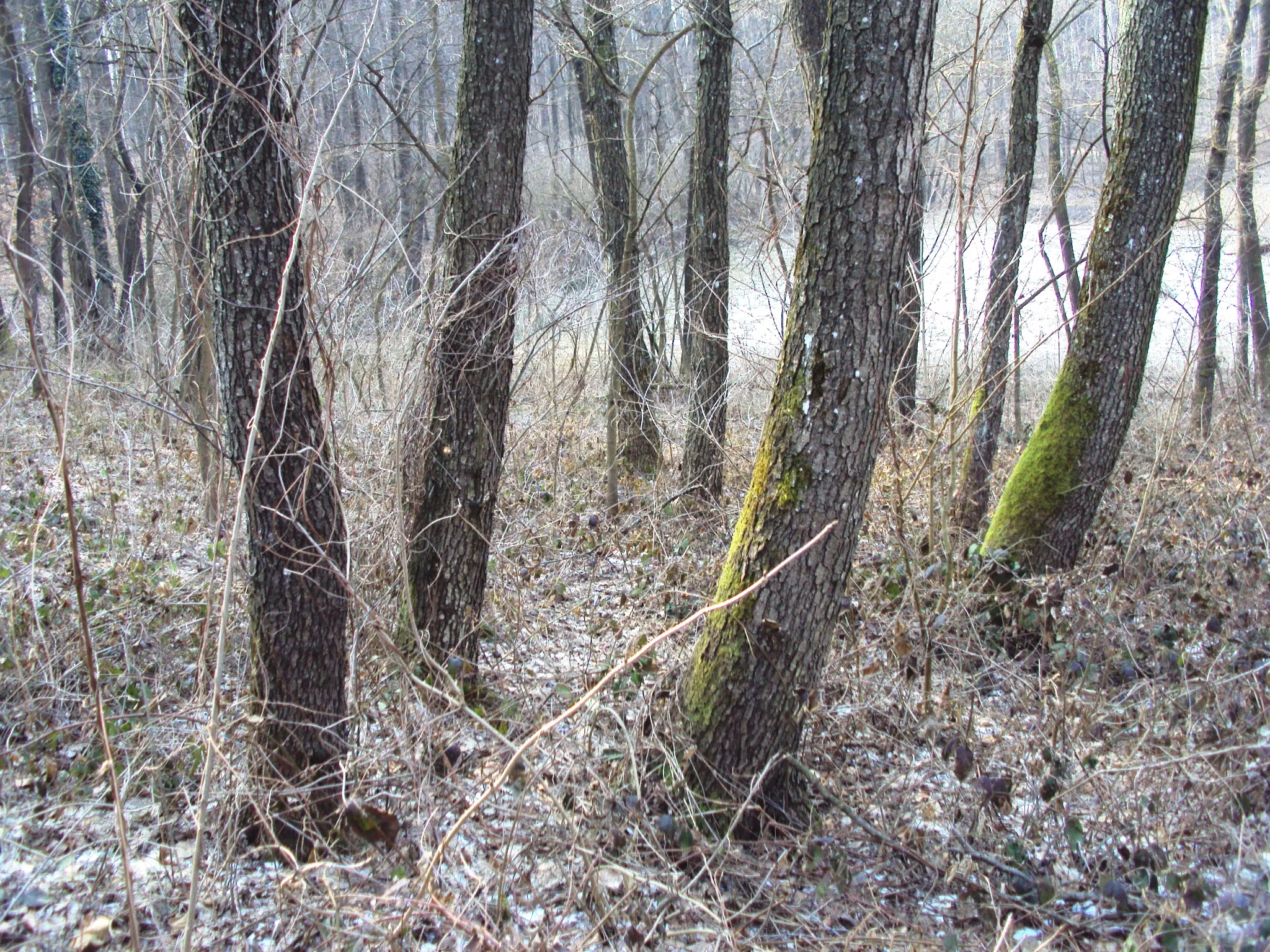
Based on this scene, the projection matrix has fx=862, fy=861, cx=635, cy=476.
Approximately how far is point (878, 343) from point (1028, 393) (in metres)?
13.2

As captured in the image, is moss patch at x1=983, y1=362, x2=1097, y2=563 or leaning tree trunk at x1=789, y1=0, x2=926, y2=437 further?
moss patch at x1=983, y1=362, x2=1097, y2=563

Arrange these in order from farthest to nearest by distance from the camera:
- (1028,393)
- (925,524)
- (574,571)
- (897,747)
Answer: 1. (1028,393)
2. (574,571)
3. (925,524)
4. (897,747)

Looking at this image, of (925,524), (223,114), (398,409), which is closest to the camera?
(223,114)

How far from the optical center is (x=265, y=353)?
291cm

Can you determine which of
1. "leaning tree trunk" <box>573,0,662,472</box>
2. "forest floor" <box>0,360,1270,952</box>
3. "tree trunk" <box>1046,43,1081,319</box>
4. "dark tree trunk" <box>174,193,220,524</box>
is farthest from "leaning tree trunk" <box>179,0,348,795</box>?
"tree trunk" <box>1046,43,1081,319</box>

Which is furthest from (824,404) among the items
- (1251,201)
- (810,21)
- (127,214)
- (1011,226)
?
(1251,201)

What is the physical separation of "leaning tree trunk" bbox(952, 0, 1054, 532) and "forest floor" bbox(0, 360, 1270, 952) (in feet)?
3.07

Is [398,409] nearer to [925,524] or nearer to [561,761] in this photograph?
[561,761]

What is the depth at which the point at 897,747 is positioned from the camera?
402cm

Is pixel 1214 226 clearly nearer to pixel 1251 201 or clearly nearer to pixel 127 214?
pixel 1251 201

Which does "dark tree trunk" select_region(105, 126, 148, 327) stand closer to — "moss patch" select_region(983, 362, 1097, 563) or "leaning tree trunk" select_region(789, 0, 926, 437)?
"leaning tree trunk" select_region(789, 0, 926, 437)

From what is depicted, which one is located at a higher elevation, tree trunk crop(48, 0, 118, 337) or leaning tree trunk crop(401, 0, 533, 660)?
tree trunk crop(48, 0, 118, 337)

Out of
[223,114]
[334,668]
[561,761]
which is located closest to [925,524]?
[561,761]

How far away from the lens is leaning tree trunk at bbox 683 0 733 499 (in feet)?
23.9
